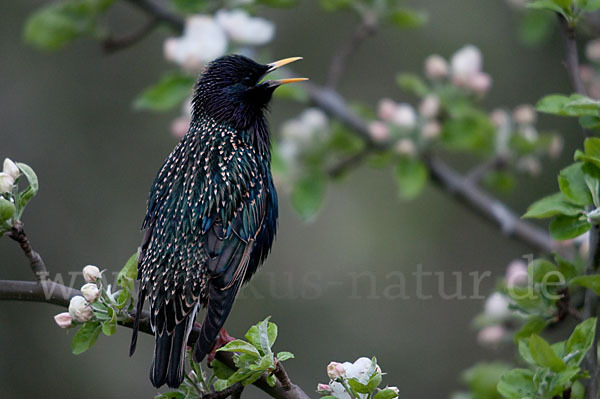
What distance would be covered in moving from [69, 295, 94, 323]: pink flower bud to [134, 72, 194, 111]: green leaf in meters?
1.76

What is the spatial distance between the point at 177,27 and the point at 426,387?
129 inches

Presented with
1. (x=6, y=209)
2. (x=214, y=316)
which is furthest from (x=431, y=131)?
(x=6, y=209)

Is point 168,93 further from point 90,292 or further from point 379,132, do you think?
point 90,292

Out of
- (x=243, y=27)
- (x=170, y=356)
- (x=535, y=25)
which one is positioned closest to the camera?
(x=170, y=356)

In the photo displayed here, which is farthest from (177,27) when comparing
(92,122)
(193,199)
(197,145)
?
(92,122)

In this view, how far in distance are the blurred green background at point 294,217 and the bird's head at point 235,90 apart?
273 cm

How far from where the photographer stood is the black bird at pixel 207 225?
269 centimetres

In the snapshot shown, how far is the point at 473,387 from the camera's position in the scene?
326 cm

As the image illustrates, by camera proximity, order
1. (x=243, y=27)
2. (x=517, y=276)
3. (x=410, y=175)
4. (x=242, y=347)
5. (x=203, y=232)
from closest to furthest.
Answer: (x=242, y=347), (x=203, y=232), (x=517, y=276), (x=243, y=27), (x=410, y=175)

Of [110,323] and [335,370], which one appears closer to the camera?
[335,370]

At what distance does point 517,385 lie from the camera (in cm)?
242

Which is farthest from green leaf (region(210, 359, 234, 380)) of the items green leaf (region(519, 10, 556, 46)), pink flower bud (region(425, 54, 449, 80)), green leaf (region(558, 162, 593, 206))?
green leaf (region(519, 10, 556, 46))

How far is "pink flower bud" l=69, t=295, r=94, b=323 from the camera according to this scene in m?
2.31

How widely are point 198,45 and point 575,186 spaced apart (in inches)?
81.9
